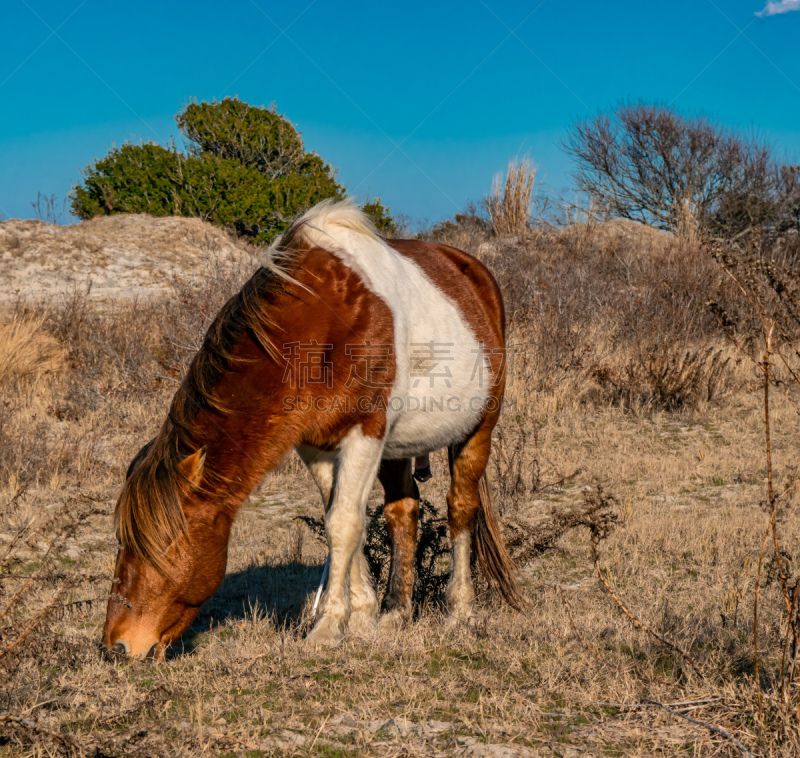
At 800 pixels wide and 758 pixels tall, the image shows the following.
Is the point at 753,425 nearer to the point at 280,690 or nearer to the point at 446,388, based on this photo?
the point at 446,388

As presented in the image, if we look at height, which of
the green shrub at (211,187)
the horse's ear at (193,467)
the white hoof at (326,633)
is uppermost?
the green shrub at (211,187)

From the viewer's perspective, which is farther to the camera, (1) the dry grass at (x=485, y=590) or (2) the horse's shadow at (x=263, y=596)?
(2) the horse's shadow at (x=263, y=596)

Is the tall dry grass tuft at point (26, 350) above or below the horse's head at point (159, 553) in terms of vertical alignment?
above

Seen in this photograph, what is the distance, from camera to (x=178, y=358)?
340 inches

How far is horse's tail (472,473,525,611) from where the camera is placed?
3783 mm

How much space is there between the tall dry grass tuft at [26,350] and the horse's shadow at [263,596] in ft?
17.9

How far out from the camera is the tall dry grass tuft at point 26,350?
845 cm

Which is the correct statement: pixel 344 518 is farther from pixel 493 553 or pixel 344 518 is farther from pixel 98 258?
pixel 98 258

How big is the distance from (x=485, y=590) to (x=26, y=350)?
708 centimetres

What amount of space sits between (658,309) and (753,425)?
138 inches

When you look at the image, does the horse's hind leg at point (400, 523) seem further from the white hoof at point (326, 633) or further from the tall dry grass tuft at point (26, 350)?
the tall dry grass tuft at point (26, 350)

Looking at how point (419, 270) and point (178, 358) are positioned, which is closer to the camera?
point (419, 270)

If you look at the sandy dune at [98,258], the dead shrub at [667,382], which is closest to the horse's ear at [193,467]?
the dead shrub at [667,382]

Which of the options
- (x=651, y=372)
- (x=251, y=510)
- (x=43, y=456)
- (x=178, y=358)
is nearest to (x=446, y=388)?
(x=251, y=510)
